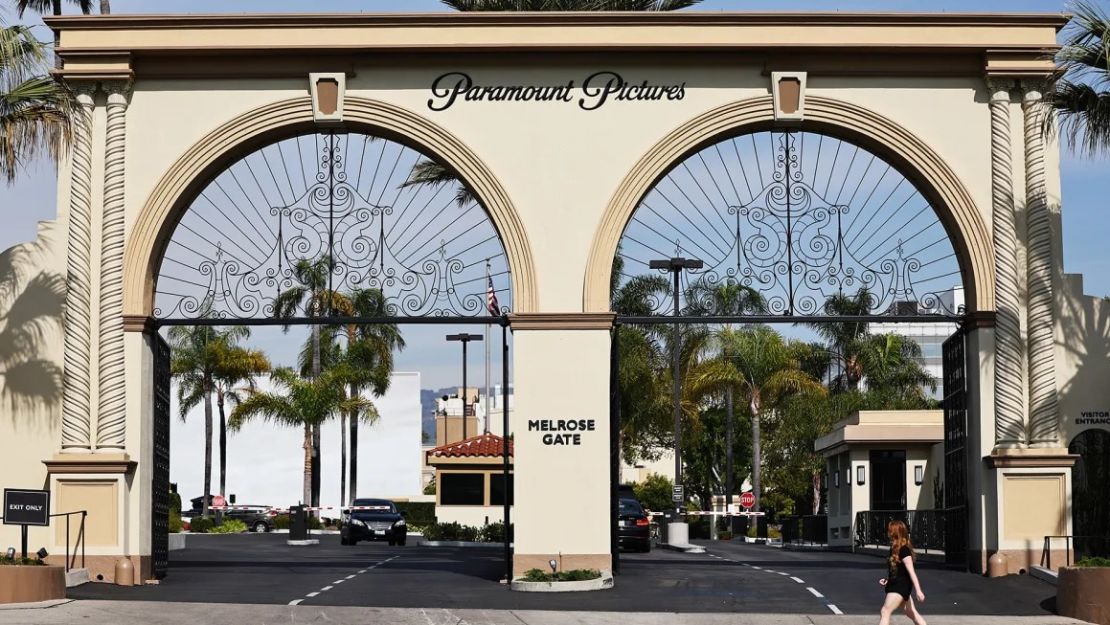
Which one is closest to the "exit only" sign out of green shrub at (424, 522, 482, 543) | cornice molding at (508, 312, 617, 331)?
cornice molding at (508, 312, 617, 331)

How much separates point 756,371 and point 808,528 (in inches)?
515

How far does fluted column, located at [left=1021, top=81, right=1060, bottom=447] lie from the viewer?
2461 cm

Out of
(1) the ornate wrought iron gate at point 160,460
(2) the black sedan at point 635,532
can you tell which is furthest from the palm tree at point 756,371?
(1) the ornate wrought iron gate at point 160,460

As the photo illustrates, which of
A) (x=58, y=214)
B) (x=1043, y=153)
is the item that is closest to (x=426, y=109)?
(x=58, y=214)

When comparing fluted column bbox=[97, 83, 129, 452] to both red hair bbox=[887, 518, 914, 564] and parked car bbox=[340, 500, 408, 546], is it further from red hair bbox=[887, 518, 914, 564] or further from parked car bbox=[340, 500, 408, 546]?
parked car bbox=[340, 500, 408, 546]

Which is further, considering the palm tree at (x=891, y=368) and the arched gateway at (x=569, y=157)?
the palm tree at (x=891, y=368)

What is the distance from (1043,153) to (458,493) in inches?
1251

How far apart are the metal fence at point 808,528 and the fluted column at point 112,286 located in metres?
30.8

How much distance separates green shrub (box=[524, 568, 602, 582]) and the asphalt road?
0.43 m

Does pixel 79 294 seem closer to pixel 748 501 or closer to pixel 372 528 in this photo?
pixel 372 528

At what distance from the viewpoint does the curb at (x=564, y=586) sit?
A: 2281 centimetres

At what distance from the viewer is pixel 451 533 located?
4788cm

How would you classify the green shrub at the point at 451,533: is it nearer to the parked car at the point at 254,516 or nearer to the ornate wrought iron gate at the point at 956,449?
the parked car at the point at 254,516

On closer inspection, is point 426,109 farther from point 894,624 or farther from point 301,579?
point 894,624
